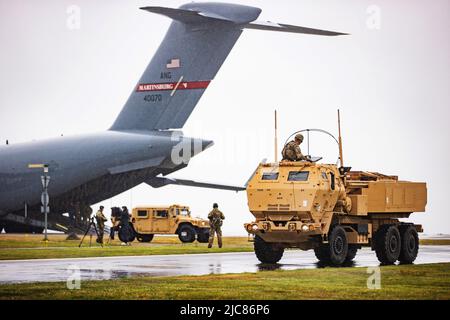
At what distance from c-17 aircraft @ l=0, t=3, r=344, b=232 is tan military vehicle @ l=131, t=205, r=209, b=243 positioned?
250 cm

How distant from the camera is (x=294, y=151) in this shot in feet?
85.6

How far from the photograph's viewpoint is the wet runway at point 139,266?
70.9 ft

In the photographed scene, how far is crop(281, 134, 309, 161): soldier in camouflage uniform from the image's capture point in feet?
85.3

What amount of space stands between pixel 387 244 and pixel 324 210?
286cm

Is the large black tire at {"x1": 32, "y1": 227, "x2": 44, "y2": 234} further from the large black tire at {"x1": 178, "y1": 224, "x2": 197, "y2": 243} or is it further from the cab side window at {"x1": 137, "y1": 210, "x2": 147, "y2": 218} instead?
the large black tire at {"x1": 178, "y1": 224, "x2": 197, "y2": 243}

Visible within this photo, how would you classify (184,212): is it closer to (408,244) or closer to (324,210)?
(408,244)

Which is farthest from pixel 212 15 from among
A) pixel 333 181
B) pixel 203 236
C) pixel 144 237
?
pixel 333 181

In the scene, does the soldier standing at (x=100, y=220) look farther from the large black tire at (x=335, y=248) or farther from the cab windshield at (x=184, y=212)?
the large black tire at (x=335, y=248)

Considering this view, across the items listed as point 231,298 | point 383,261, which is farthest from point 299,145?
point 231,298

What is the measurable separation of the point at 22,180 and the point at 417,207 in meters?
23.9

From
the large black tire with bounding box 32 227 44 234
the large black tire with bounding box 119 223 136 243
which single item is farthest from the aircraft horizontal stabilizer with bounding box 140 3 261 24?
the large black tire with bounding box 32 227 44 234

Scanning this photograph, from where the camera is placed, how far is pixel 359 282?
1975 centimetres
